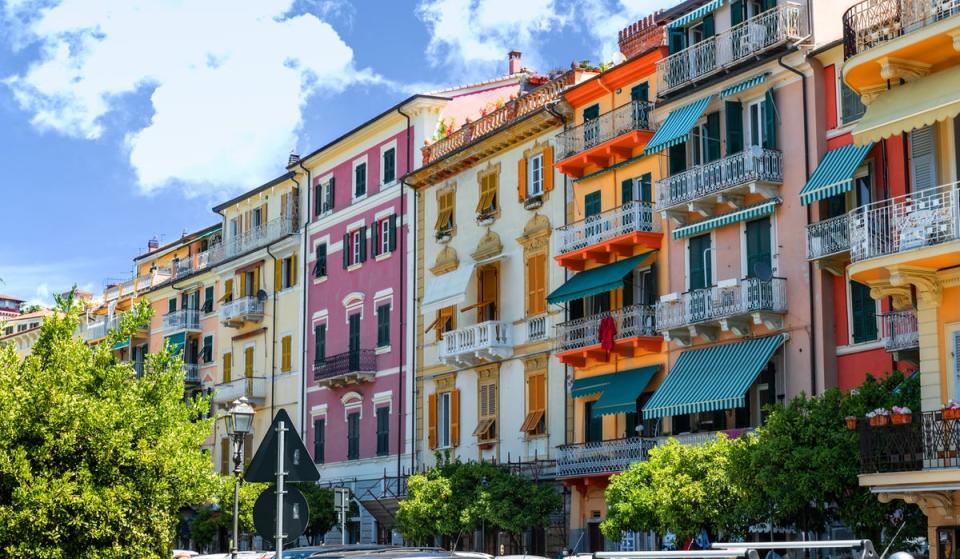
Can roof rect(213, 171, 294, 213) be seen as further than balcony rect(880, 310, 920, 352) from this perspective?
Yes

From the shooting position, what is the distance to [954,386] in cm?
2484

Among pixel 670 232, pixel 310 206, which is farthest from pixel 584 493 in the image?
pixel 310 206

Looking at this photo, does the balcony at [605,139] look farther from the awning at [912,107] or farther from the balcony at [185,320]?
the balcony at [185,320]

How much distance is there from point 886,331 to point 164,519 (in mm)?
15371

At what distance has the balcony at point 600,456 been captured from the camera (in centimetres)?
3825

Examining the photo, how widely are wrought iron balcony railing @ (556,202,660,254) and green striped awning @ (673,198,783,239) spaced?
1.26 m

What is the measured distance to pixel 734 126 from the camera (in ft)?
121

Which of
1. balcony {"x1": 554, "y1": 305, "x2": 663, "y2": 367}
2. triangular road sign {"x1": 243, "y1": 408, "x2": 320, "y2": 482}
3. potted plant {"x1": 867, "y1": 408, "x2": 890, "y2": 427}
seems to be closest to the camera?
triangular road sign {"x1": 243, "y1": 408, "x2": 320, "y2": 482}

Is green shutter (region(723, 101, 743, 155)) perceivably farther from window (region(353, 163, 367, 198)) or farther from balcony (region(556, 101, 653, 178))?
window (region(353, 163, 367, 198))

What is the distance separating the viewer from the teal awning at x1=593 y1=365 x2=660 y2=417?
127 ft

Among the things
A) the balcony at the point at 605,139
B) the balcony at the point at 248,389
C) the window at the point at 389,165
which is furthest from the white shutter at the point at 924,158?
the balcony at the point at 248,389

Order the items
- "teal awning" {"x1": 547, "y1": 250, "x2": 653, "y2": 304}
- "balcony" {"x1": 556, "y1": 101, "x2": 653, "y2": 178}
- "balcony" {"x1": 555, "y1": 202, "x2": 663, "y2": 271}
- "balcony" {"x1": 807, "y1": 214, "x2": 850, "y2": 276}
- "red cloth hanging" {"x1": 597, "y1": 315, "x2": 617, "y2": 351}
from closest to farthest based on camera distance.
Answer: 1. "balcony" {"x1": 807, "y1": 214, "x2": 850, "y2": 276}
2. "balcony" {"x1": 555, "y1": 202, "x2": 663, "y2": 271}
3. "teal awning" {"x1": 547, "y1": 250, "x2": 653, "y2": 304}
4. "red cloth hanging" {"x1": 597, "y1": 315, "x2": 617, "y2": 351}
5. "balcony" {"x1": 556, "y1": 101, "x2": 653, "y2": 178}

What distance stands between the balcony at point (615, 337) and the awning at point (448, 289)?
5.07 m

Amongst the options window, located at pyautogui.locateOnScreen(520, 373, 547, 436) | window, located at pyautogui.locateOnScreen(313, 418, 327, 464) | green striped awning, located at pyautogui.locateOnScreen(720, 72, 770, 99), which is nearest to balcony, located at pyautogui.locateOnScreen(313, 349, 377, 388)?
window, located at pyautogui.locateOnScreen(313, 418, 327, 464)
